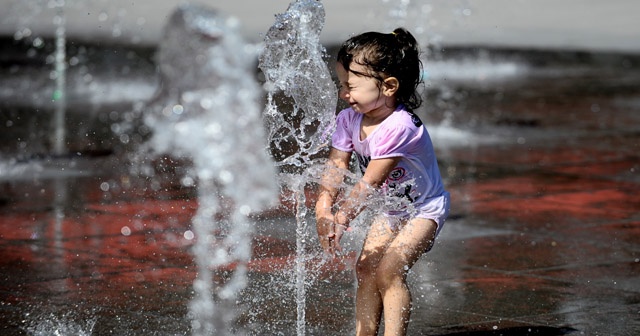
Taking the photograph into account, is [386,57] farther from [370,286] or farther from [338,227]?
[370,286]

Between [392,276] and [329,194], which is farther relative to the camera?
[329,194]

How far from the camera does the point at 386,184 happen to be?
393 cm

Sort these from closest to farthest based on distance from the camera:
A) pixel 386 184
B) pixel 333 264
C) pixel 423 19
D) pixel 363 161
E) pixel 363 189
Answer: pixel 363 189 < pixel 386 184 < pixel 363 161 < pixel 333 264 < pixel 423 19

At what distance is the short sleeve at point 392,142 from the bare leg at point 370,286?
0.25m

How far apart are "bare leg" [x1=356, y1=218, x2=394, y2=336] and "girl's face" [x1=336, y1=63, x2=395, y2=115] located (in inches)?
16.0

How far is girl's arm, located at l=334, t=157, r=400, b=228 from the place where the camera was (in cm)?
383

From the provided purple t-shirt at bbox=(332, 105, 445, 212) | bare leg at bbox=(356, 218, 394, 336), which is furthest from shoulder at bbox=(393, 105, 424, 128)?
bare leg at bbox=(356, 218, 394, 336)

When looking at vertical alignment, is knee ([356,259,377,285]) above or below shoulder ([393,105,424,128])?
below

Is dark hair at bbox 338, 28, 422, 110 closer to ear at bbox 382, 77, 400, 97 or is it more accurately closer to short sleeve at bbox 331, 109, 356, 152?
ear at bbox 382, 77, 400, 97

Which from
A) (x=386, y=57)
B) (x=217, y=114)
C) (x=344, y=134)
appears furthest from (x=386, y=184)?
(x=217, y=114)

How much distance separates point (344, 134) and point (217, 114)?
1.56 ft

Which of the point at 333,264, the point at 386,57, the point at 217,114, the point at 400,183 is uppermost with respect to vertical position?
the point at 386,57

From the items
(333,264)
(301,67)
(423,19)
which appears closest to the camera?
(301,67)

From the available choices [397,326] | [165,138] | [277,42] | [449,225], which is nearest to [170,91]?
[277,42]
